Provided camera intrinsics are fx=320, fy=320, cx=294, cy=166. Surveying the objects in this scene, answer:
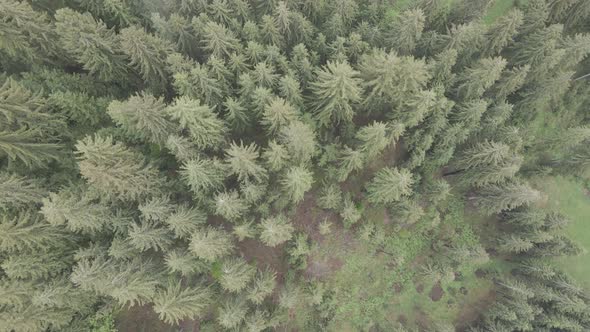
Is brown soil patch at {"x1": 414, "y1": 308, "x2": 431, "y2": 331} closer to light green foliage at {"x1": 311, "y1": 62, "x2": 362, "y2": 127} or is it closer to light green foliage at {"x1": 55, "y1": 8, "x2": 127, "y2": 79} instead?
light green foliage at {"x1": 311, "y1": 62, "x2": 362, "y2": 127}

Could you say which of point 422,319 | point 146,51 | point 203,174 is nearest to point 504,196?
point 422,319

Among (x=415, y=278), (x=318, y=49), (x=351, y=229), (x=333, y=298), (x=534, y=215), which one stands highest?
(x=318, y=49)

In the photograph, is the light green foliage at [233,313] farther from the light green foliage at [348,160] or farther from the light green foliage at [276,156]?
the light green foliage at [348,160]

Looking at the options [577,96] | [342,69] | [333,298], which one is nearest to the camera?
[342,69]

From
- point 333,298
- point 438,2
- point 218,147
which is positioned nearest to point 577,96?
point 438,2

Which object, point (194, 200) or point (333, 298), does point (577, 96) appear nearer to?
point (333, 298)

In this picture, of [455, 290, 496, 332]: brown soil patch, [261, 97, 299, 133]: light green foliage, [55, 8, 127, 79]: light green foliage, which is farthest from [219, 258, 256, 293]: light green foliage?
[455, 290, 496, 332]: brown soil patch
